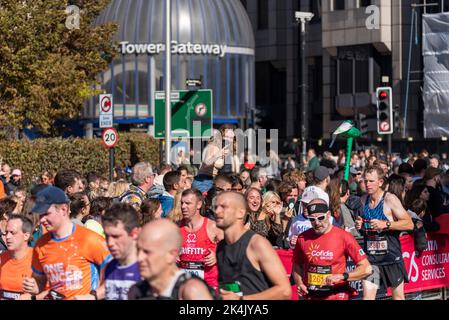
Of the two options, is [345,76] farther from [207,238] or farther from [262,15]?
[207,238]

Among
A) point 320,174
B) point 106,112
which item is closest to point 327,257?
point 320,174

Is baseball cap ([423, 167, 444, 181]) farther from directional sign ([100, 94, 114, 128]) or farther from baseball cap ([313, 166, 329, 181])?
directional sign ([100, 94, 114, 128])

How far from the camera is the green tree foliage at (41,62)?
2830cm

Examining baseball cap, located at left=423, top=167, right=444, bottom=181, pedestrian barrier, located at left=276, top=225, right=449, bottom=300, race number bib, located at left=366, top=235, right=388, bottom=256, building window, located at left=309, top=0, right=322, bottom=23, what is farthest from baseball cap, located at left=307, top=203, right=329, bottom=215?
building window, located at left=309, top=0, right=322, bottom=23

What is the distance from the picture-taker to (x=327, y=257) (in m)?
10.1

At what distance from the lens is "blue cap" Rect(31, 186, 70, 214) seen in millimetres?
8562

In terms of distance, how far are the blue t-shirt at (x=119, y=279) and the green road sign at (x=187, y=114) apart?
17819mm

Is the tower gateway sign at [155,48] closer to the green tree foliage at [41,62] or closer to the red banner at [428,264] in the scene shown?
the green tree foliage at [41,62]

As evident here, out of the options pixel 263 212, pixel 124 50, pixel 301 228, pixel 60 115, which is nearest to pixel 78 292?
pixel 301 228

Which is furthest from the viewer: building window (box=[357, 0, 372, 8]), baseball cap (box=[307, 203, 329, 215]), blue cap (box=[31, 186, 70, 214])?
building window (box=[357, 0, 372, 8])

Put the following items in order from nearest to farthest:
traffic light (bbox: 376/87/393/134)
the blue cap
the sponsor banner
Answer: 1. the blue cap
2. the sponsor banner
3. traffic light (bbox: 376/87/393/134)

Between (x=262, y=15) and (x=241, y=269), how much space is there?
176ft

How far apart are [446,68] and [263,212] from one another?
35584mm
